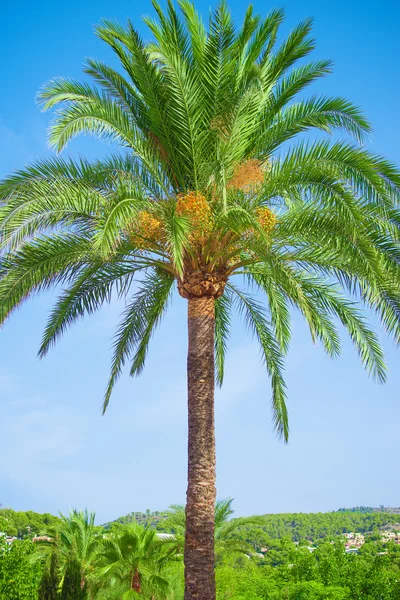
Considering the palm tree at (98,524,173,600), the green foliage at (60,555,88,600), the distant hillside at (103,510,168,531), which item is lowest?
the green foliage at (60,555,88,600)

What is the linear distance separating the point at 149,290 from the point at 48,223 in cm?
411

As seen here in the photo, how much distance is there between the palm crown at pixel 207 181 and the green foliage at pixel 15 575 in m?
9.90

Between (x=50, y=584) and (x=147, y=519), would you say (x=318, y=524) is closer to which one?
(x=147, y=519)

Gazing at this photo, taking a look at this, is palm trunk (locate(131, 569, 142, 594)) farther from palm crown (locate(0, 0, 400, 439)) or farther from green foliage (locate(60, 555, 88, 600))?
palm crown (locate(0, 0, 400, 439))

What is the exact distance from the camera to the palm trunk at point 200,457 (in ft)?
33.7

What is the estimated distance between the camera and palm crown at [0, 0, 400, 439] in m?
10.3

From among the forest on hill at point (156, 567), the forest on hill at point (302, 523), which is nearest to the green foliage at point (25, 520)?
the forest on hill at point (302, 523)

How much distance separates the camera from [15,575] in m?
17.8

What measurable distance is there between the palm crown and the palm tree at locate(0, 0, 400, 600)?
27 mm

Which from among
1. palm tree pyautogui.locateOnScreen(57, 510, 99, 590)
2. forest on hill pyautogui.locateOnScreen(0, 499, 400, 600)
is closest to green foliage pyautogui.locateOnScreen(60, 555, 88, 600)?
forest on hill pyautogui.locateOnScreen(0, 499, 400, 600)

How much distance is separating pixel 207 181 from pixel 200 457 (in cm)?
477

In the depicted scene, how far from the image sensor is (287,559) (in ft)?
82.5

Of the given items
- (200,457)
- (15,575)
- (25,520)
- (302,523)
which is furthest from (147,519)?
(302,523)

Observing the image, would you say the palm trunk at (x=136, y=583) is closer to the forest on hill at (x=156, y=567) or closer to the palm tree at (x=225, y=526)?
the forest on hill at (x=156, y=567)
